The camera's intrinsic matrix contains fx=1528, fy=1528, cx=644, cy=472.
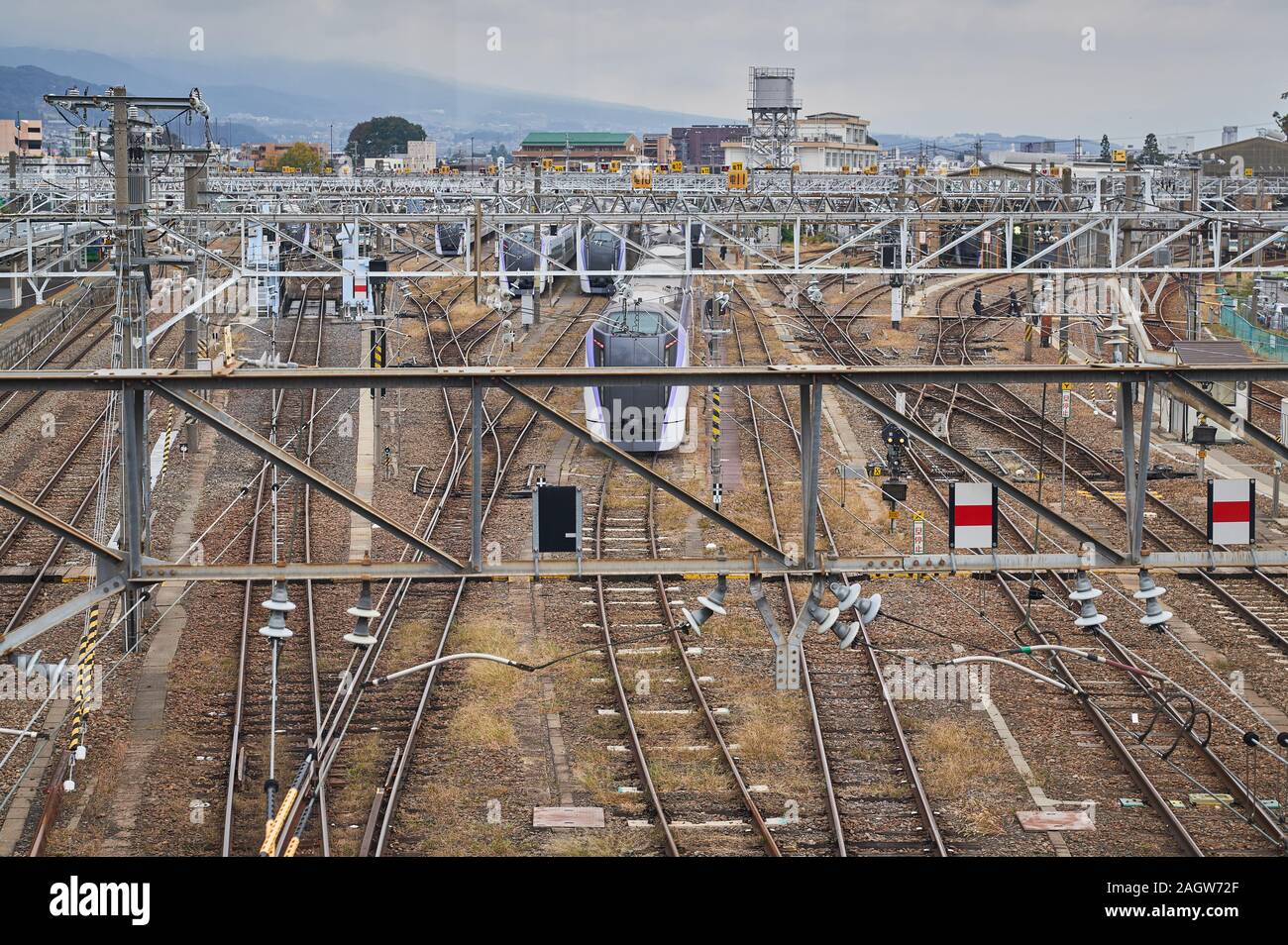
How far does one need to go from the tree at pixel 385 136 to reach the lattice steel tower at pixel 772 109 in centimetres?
6242

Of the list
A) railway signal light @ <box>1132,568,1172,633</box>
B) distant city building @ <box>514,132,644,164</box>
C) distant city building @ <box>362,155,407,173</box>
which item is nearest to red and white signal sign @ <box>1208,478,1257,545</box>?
railway signal light @ <box>1132,568,1172,633</box>

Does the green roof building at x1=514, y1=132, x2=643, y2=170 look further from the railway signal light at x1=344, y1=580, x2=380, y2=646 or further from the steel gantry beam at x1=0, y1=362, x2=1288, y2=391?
the steel gantry beam at x1=0, y1=362, x2=1288, y2=391

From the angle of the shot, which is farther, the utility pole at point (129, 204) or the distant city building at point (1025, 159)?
the distant city building at point (1025, 159)

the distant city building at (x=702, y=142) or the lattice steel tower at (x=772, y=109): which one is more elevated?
the distant city building at (x=702, y=142)

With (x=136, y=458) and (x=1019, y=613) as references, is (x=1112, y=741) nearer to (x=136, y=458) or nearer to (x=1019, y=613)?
(x=1019, y=613)

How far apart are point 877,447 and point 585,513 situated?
572 cm

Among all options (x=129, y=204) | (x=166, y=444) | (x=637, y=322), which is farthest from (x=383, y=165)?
(x=129, y=204)

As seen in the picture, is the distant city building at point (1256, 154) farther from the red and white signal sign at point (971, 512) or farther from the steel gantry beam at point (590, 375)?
the steel gantry beam at point (590, 375)

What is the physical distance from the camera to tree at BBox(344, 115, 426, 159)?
129625mm

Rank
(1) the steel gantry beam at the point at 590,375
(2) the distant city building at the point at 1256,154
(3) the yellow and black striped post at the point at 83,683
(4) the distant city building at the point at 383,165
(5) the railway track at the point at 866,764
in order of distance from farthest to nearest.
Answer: (2) the distant city building at the point at 1256,154 < (4) the distant city building at the point at 383,165 < (3) the yellow and black striped post at the point at 83,683 < (5) the railway track at the point at 866,764 < (1) the steel gantry beam at the point at 590,375

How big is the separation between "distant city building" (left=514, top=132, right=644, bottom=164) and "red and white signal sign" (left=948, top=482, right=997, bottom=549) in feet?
289

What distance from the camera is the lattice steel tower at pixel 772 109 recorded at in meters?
69.1

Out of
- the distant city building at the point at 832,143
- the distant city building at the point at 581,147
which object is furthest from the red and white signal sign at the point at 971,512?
the distant city building at the point at 581,147
